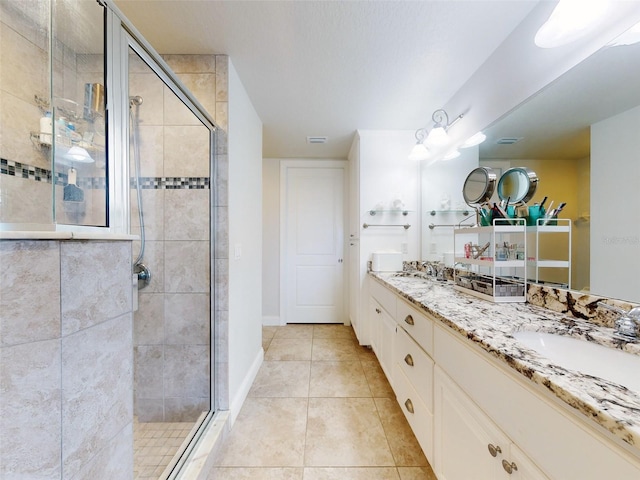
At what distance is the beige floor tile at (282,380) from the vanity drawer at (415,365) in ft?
2.73

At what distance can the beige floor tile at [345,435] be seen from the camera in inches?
52.9

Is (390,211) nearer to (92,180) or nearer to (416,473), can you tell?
(416,473)

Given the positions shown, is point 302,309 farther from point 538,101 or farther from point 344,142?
point 538,101

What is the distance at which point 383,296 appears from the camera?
201 centimetres

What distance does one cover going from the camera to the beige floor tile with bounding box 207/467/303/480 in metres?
1.25

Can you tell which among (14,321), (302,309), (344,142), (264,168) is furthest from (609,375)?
(264,168)

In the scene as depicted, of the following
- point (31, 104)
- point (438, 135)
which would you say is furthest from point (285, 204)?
point (31, 104)

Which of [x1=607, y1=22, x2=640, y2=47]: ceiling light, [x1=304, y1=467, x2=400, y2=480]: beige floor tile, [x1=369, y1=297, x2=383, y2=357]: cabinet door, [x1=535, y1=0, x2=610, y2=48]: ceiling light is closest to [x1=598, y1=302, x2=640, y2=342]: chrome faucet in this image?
[x1=607, y1=22, x2=640, y2=47]: ceiling light

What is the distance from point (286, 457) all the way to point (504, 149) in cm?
215

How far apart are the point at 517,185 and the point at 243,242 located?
1.78 m

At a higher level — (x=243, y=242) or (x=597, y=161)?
(x=597, y=161)

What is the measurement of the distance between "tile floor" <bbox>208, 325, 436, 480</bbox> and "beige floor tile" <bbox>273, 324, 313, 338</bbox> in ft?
1.89

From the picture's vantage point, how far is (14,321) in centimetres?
56

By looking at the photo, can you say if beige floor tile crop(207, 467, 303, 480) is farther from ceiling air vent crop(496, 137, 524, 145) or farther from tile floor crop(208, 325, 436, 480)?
ceiling air vent crop(496, 137, 524, 145)
